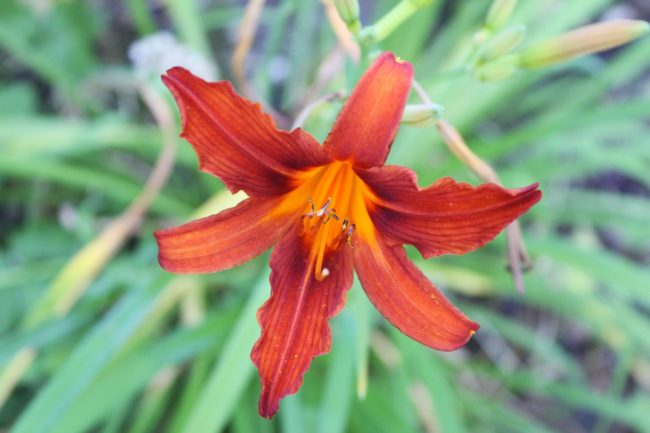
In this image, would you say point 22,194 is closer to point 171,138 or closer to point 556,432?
point 171,138

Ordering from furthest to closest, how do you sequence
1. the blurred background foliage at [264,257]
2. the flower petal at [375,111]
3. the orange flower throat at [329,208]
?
the blurred background foliage at [264,257]
the orange flower throat at [329,208]
the flower petal at [375,111]

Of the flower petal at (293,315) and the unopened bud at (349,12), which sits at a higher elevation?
the unopened bud at (349,12)

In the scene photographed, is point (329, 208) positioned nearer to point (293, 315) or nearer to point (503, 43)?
point (293, 315)

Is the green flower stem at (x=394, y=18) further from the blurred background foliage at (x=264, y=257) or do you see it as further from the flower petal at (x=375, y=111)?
the flower petal at (x=375, y=111)

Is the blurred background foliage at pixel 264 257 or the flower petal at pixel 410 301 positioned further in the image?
the blurred background foliage at pixel 264 257

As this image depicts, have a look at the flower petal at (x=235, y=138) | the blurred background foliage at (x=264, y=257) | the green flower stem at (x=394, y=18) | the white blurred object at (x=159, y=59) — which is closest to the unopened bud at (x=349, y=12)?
the green flower stem at (x=394, y=18)

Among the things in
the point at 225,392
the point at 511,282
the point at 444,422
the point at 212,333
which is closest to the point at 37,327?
the point at 212,333
